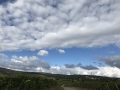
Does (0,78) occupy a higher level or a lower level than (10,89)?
higher

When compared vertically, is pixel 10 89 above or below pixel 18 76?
below

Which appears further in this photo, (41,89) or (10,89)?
(41,89)

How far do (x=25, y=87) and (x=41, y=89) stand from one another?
7.31 metres

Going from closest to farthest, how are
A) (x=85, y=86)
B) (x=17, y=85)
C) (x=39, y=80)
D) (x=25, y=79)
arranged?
(x=17, y=85)
(x=25, y=79)
(x=39, y=80)
(x=85, y=86)

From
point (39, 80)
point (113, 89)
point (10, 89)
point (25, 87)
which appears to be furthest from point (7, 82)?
point (113, 89)

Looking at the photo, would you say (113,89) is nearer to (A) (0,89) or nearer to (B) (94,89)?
(B) (94,89)

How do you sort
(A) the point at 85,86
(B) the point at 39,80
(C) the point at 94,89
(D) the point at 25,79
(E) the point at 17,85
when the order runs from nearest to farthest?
(E) the point at 17,85 → (D) the point at 25,79 → (B) the point at 39,80 → (C) the point at 94,89 → (A) the point at 85,86

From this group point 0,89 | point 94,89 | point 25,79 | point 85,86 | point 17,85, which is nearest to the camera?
point 0,89

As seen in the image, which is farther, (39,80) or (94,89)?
(94,89)

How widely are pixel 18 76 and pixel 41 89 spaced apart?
27.8 feet

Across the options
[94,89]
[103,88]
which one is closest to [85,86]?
[94,89]

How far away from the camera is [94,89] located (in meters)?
54.2

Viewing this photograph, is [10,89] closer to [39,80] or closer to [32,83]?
[32,83]

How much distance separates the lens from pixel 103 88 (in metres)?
45.8
